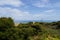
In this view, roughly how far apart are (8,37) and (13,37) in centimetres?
53

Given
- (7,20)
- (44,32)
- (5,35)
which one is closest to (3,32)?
(5,35)

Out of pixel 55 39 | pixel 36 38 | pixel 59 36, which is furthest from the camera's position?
pixel 59 36

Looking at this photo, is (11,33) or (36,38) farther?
(36,38)

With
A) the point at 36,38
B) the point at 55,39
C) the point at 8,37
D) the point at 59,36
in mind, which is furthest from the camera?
the point at 59,36

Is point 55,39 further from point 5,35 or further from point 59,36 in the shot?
point 5,35

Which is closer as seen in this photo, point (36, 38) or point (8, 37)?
point (8, 37)

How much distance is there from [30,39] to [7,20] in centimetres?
421

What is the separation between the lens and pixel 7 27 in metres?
24.2

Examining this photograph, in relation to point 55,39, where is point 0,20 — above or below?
above

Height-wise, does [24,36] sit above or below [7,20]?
below

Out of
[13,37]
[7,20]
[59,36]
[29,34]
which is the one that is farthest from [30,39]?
[59,36]

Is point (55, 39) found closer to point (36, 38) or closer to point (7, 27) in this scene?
point (36, 38)

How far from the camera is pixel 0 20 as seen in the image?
83.1ft

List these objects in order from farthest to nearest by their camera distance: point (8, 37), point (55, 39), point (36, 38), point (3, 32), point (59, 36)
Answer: point (59, 36), point (55, 39), point (36, 38), point (3, 32), point (8, 37)
